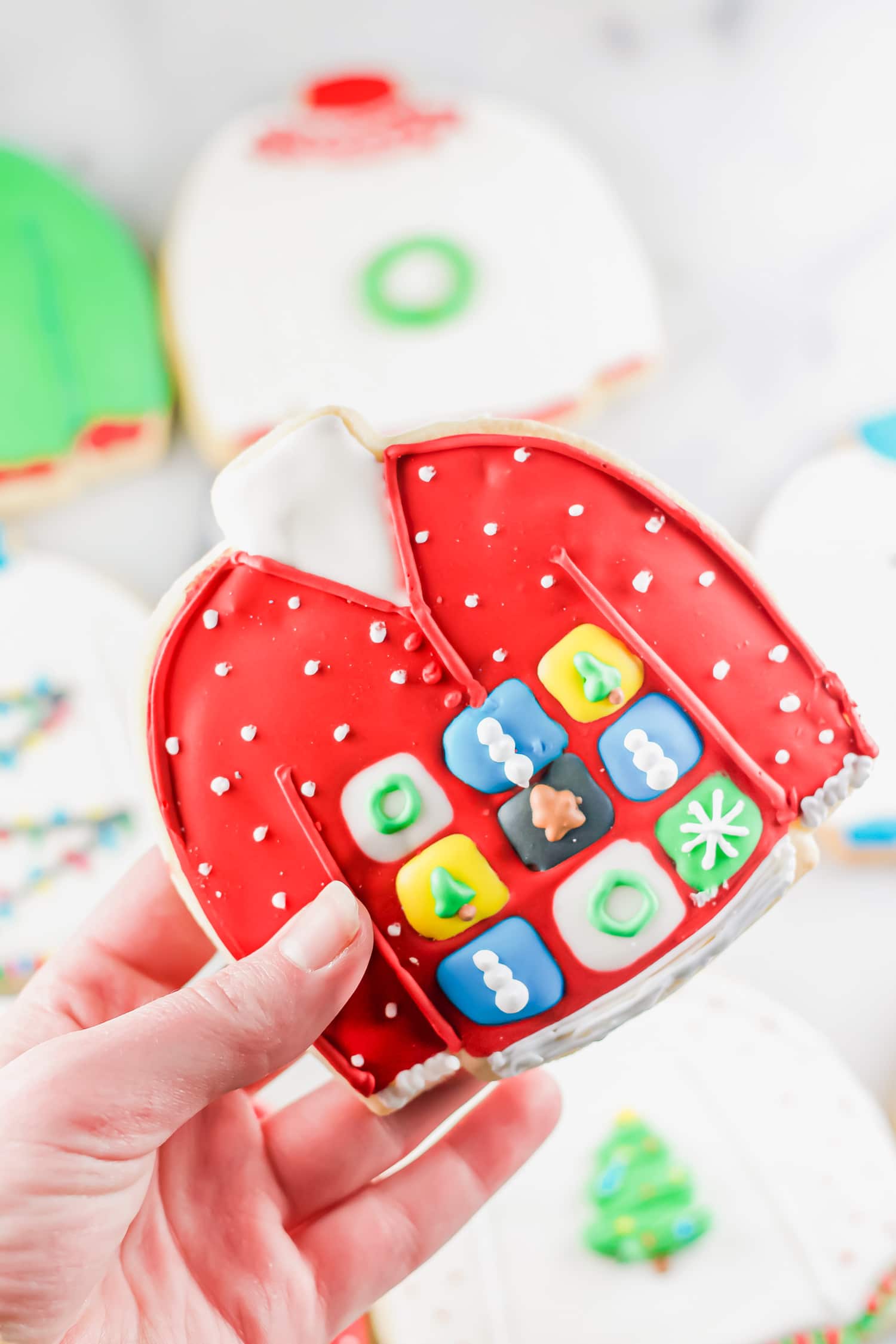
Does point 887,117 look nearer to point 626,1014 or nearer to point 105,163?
point 105,163

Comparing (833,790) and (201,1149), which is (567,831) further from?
(201,1149)

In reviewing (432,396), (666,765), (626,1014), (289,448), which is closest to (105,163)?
(432,396)

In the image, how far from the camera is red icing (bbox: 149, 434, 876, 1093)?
87 cm

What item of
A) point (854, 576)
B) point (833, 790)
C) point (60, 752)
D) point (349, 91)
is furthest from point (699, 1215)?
point (349, 91)

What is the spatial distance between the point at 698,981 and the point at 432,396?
1.01m

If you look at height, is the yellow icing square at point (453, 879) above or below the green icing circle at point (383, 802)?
below

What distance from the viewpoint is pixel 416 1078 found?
89 cm

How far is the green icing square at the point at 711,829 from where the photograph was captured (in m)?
0.86

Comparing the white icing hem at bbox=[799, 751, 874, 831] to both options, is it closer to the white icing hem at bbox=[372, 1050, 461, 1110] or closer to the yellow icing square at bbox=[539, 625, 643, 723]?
the yellow icing square at bbox=[539, 625, 643, 723]

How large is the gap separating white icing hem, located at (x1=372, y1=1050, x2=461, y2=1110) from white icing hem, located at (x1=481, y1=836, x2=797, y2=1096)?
37 millimetres

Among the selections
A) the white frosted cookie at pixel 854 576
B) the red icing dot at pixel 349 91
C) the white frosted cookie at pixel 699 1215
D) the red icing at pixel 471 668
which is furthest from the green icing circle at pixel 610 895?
the red icing dot at pixel 349 91

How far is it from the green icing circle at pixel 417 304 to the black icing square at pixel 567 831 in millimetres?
1005

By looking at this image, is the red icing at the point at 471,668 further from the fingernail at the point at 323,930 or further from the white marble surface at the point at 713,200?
the white marble surface at the point at 713,200

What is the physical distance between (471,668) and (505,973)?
0.26m
